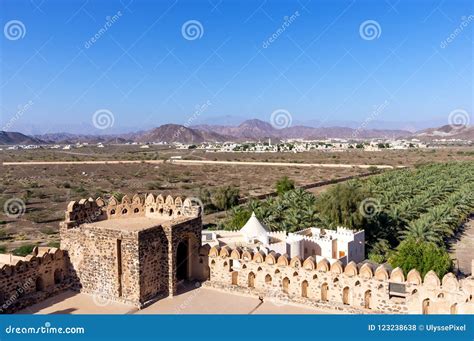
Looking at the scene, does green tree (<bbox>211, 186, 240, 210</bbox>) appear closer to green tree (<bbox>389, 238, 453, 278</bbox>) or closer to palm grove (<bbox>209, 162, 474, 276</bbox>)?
palm grove (<bbox>209, 162, 474, 276</bbox>)

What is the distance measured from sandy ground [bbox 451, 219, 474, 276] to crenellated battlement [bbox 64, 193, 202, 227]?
11.2 meters

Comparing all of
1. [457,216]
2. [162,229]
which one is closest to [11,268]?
[162,229]

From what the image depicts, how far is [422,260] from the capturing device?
15.7 m

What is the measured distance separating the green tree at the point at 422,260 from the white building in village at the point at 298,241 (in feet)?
5.64

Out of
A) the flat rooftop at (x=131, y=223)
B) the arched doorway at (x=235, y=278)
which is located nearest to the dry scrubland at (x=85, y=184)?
the flat rooftop at (x=131, y=223)

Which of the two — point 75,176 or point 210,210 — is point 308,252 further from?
point 75,176

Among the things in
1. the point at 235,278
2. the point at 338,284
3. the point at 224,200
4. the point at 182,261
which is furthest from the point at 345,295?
the point at 224,200

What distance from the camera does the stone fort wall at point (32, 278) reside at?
10156 millimetres

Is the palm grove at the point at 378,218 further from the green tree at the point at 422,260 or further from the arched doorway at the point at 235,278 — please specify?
the arched doorway at the point at 235,278

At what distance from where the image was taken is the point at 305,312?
1016 cm

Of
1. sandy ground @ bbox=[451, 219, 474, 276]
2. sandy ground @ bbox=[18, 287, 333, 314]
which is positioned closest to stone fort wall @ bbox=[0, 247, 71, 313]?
sandy ground @ bbox=[18, 287, 333, 314]

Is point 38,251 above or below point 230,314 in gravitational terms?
→ above

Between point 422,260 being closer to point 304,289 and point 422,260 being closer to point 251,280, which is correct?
point 304,289

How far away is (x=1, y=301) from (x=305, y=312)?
618 cm
